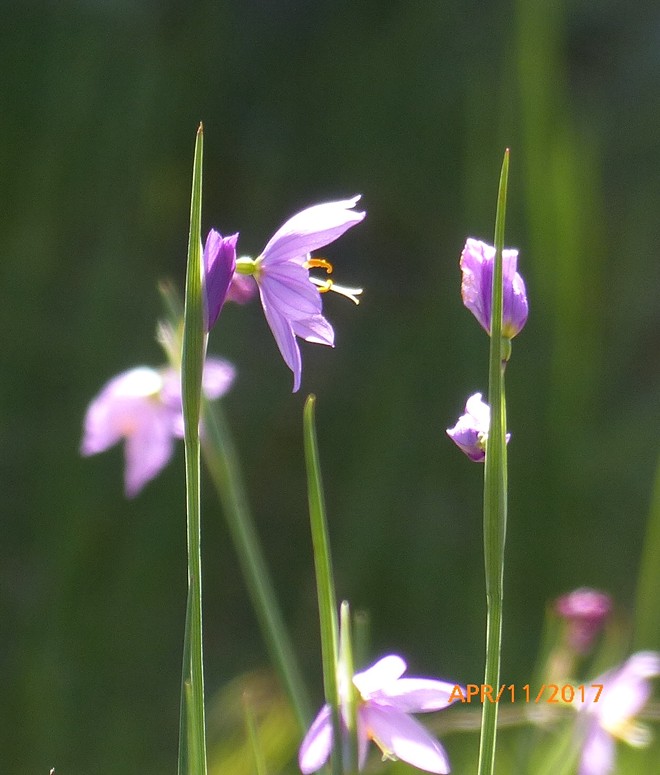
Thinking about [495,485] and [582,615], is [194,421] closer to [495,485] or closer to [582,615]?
[495,485]

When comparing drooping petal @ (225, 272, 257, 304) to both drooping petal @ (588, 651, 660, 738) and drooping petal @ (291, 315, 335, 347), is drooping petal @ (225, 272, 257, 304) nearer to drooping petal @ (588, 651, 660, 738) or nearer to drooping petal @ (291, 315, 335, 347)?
drooping petal @ (291, 315, 335, 347)

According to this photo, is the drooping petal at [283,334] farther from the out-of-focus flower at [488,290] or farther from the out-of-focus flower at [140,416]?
the out-of-focus flower at [140,416]

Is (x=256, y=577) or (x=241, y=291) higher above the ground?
(x=241, y=291)

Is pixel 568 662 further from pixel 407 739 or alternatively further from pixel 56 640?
pixel 56 640

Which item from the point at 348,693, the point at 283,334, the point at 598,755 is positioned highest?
the point at 283,334

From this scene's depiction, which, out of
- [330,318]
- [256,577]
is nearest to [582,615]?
[256,577]

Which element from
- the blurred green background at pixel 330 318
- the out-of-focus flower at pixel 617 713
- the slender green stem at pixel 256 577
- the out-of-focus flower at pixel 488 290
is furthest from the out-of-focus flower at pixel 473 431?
the blurred green background at pixel 330 318

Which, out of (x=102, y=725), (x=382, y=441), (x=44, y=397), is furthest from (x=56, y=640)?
(x=382, y=441)
